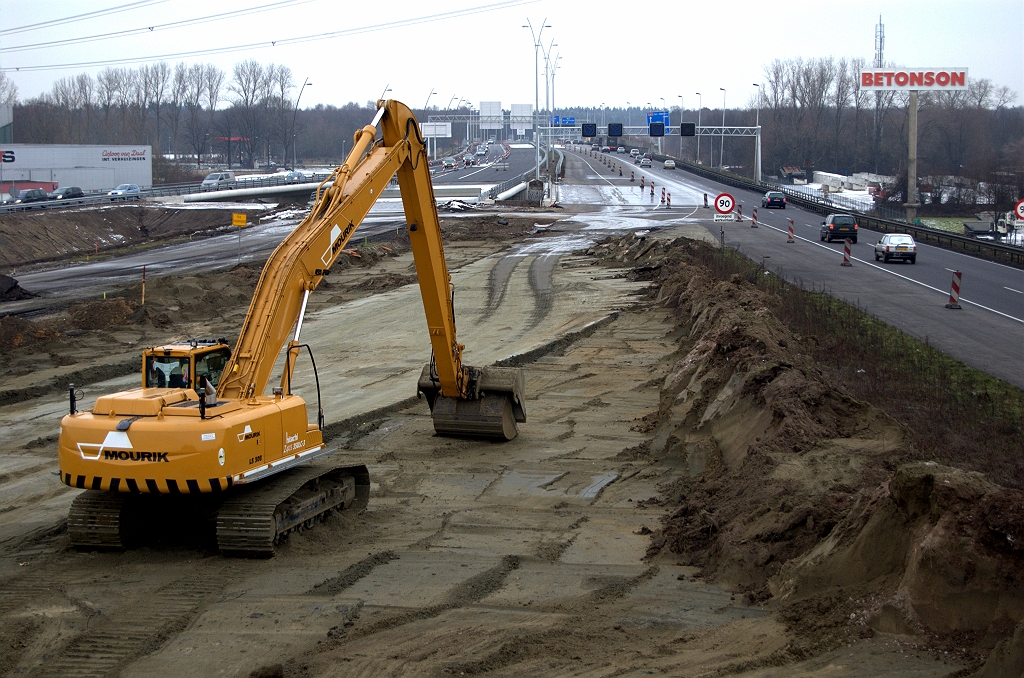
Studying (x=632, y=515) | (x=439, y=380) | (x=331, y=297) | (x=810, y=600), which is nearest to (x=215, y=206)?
(x=331, y=297)

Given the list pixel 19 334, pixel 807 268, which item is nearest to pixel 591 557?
pixel 19 334

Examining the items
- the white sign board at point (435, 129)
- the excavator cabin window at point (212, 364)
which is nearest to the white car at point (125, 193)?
the excavator cabin window at point (212, 364)

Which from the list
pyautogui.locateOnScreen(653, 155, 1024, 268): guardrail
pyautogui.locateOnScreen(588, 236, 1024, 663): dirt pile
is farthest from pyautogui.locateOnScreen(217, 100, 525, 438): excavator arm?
pyautogui.locateOnScreen(653, 155, 1024, 268): guardrail

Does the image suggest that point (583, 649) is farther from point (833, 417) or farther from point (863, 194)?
point (863, 194)

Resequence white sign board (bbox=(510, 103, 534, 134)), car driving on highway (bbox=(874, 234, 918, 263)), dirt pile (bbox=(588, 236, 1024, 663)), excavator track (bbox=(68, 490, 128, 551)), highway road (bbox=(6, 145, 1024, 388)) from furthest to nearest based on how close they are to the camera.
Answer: white sign board (bbox=(510, 103, 534, 134))
car driving on highway (bbox=(874, 234, 918, 263))
highway road (bbox=(6, 145, 1024, 388))
excavator track (bbox=(68, 490, 128, 551))
dirt pile (bbox=(588, 236, 1024, 663))

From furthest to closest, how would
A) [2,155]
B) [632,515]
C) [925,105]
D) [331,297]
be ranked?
[925,105], [2,155], [331,297], [632,515]

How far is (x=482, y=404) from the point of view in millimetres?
15820

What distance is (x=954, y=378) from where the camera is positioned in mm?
18047

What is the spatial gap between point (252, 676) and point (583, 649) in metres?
2.71

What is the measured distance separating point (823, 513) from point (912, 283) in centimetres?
2836

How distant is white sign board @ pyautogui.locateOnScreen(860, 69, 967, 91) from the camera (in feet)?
221

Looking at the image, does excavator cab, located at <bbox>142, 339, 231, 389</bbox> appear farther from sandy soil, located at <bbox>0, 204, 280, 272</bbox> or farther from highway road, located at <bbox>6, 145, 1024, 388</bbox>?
sandy soil, located at <bbox>0, 204, 280, 272</bbox>

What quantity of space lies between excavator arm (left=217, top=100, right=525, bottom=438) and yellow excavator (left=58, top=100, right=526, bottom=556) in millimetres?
20

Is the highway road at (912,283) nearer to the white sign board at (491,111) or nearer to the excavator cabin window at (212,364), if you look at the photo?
the excavator cabin window at (212,364)
